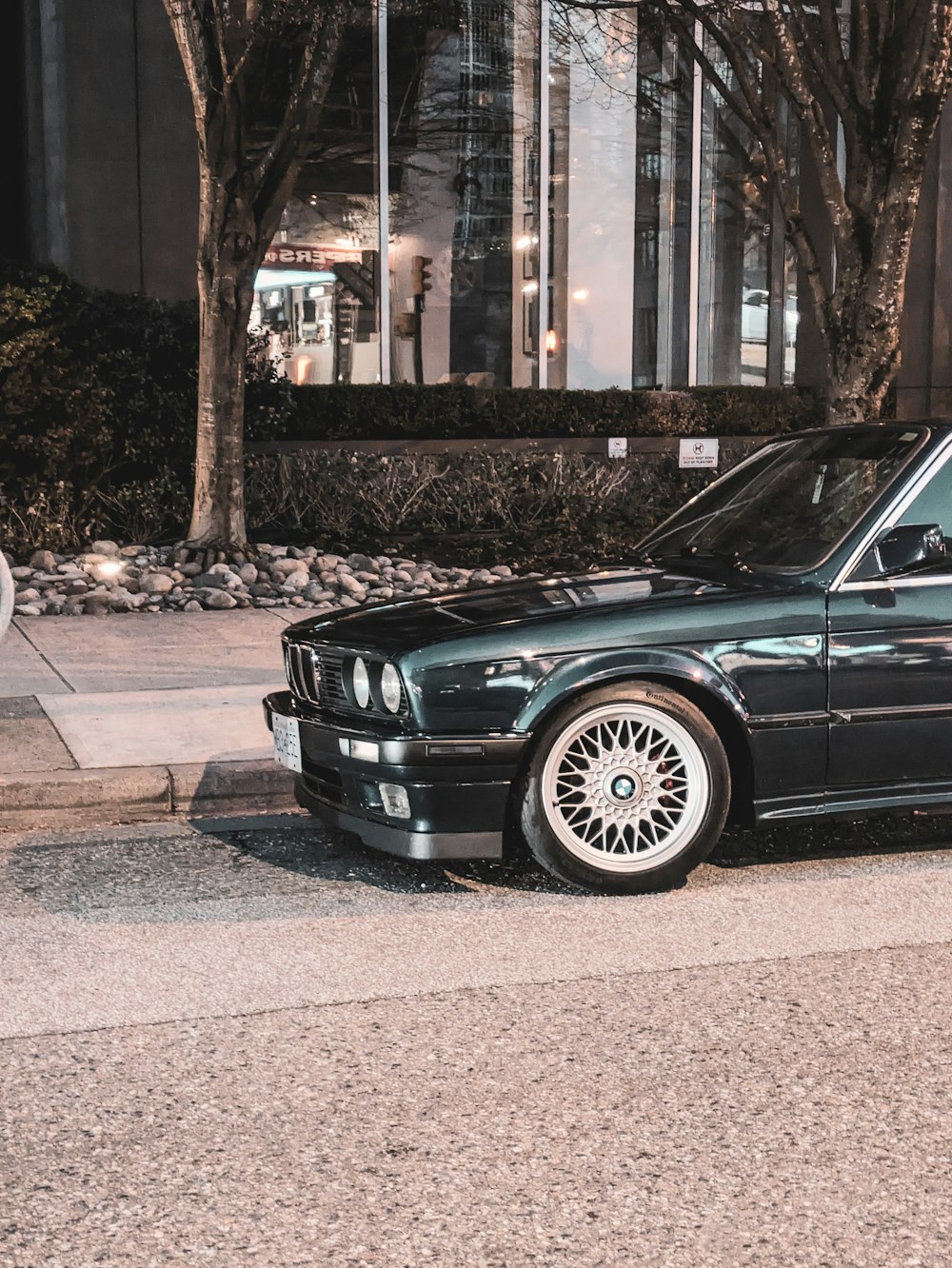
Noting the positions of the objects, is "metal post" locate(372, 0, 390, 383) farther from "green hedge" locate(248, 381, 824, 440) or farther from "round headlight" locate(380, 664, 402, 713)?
"round headlight" locate(380, 664, 402, 713)

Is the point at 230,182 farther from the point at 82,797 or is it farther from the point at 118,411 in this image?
the point at 82,797

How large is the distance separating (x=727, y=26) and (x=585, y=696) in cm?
788

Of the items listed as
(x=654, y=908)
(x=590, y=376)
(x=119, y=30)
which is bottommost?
(x=654, y=908)

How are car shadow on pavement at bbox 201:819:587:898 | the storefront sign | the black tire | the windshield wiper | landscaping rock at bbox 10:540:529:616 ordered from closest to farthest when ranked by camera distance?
the black tire
car shadow on pavement at bbox 201:819:587:898
the windshield wiper
landscaping rock at bbox 10:540:529:616
the storefront sign

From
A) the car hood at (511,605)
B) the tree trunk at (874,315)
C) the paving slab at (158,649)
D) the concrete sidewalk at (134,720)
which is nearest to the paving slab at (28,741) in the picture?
the concrete sidewalk at (134,720)

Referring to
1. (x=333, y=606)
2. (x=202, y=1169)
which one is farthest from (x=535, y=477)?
(x=202, y=1169)

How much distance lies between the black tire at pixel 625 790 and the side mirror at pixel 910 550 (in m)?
0.87

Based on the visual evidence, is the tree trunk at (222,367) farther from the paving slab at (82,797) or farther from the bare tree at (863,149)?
the paving slab at (82,797)

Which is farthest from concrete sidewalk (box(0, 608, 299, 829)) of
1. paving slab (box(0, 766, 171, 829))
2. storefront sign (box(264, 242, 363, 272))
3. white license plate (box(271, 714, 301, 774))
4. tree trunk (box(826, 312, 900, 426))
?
storefront sign (box(264, 242, 363, 272))

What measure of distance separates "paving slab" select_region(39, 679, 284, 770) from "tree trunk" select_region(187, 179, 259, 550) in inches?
155

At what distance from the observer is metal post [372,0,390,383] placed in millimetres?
17109

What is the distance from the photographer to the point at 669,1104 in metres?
3.80

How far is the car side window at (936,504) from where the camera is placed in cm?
581

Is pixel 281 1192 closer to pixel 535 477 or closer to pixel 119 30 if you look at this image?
pixel 535 477
